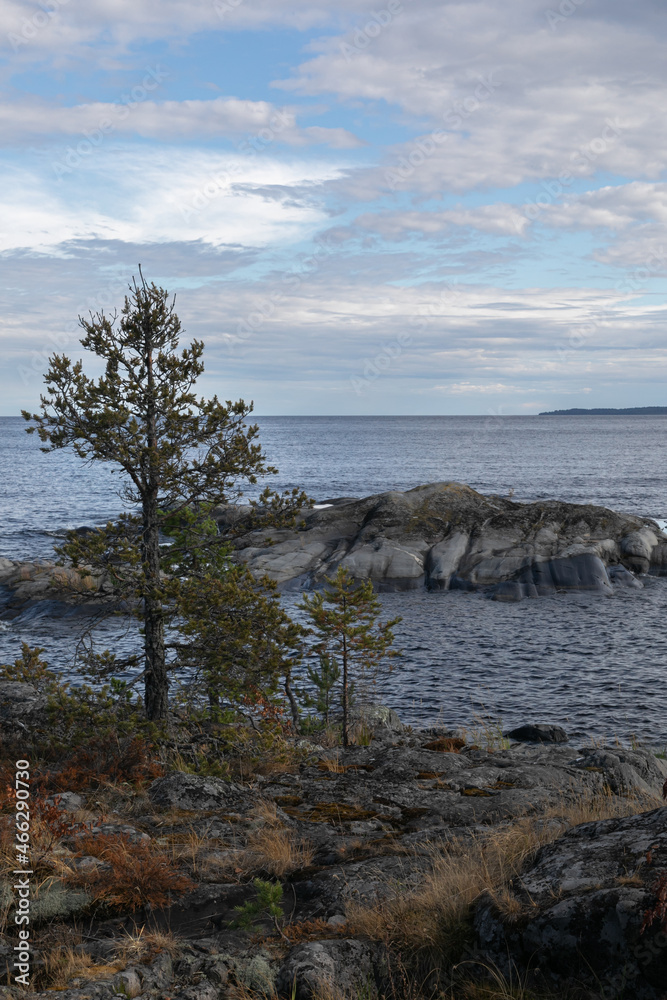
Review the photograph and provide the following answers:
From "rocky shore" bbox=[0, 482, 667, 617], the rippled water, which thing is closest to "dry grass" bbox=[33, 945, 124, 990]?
the rippled water

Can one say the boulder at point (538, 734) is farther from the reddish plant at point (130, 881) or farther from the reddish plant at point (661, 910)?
the reddish plant at point (661, 910)

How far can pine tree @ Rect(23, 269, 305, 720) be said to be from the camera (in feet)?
38.7

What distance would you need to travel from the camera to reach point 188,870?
767cm

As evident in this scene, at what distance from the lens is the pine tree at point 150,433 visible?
11805 mm

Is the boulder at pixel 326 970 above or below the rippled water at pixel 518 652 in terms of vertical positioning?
above

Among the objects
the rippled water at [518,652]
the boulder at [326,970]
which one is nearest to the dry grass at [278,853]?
the boulder at [326,970]

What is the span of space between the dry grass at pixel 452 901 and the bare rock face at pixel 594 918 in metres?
0.16

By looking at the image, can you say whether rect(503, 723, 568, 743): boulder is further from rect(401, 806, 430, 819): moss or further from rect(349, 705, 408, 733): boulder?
rect(401, 806, 430, 819): moss

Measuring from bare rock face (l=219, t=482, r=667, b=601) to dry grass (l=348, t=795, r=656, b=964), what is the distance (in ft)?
93.6

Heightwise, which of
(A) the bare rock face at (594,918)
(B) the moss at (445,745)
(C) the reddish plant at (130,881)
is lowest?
(B) the moss at (445,745)

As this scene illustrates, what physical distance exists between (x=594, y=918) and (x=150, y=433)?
394 inches

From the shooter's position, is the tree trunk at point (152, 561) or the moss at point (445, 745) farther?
the moss at point (445, 745)

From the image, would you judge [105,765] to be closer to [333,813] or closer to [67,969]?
[333,813]

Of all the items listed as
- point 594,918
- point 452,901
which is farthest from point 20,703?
point 594,918
